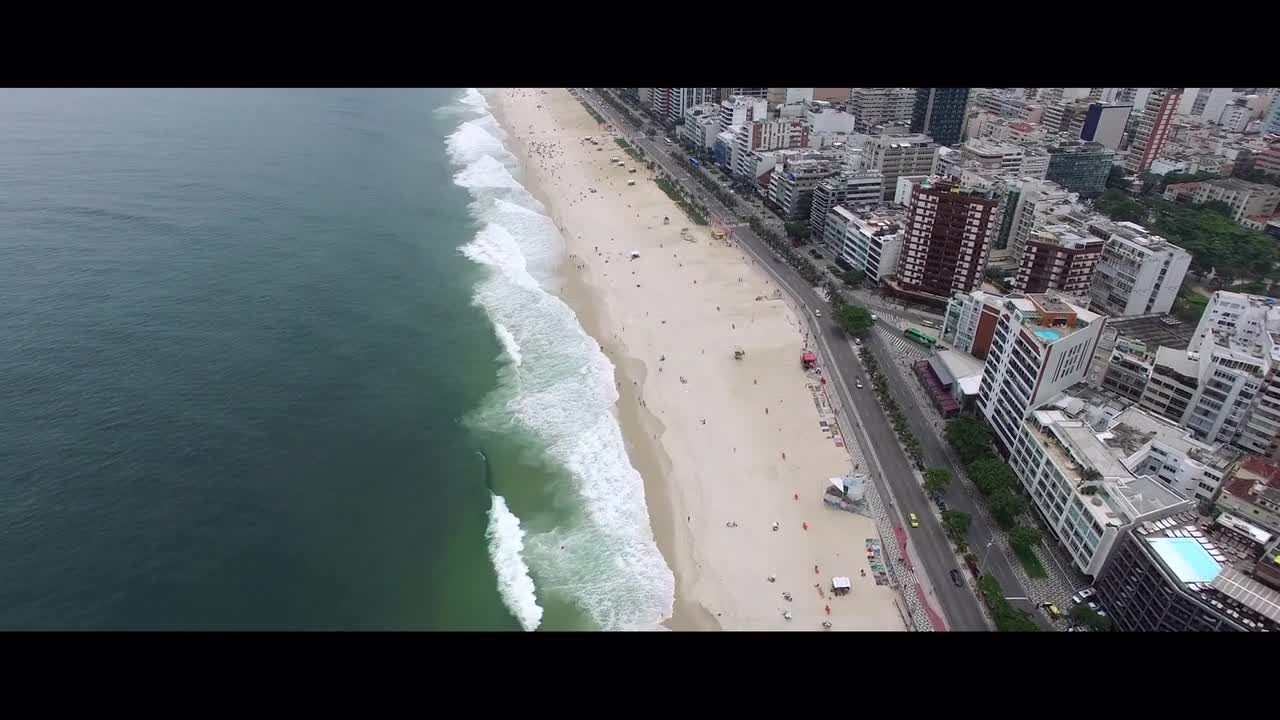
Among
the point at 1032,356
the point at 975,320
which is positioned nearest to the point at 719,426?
the point at 1032,356

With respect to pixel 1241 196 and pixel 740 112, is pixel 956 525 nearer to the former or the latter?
pixel 1241 196

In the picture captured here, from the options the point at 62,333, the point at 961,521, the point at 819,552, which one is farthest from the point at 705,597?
the point at 62,333

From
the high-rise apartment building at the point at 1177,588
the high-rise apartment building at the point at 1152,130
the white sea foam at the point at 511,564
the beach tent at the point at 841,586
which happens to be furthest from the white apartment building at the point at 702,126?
the high-rise apartment building at the point at 1177,588

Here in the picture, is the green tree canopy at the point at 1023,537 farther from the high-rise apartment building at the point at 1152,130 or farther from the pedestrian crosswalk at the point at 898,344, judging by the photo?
the high-rise apartment building at the point at 1152,130

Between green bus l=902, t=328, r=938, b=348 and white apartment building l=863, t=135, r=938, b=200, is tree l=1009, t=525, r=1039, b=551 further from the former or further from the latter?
white apartment building l=863, t=135, r=938, b=200

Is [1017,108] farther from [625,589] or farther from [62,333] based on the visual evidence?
[62,333]

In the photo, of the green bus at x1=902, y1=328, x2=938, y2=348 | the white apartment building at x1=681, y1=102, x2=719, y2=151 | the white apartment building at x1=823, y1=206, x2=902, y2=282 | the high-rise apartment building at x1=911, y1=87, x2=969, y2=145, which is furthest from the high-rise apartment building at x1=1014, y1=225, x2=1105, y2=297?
the white apartment building at x1=681, y1=102, x2=719, y2=151
